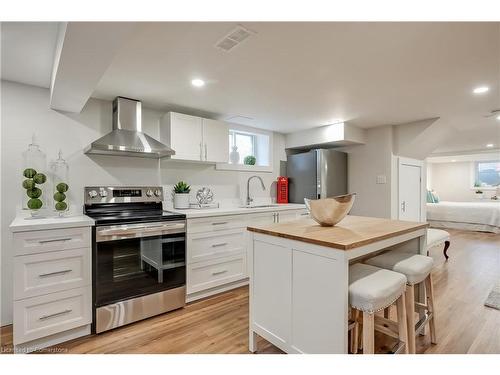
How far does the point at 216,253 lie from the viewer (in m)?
2.79

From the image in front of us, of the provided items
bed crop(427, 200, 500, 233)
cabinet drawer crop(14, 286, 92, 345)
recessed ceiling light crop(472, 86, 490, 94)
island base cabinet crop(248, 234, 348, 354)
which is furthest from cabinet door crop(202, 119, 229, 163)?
bed crop(427, 200, 500, 233)

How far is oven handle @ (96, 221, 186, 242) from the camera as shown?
2.06m

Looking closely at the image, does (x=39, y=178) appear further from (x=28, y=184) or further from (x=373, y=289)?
(x=373, y=289)

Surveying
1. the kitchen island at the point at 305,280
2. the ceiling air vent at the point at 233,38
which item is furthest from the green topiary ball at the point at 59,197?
the ceiling air vent at the point at 233,38

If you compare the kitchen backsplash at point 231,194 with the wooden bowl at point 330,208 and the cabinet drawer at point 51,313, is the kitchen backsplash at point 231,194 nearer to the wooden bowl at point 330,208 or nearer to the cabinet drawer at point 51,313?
the cabinet drawer at point 51,313

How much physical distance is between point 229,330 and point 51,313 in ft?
4.35

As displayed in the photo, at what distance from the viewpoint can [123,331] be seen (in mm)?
2102

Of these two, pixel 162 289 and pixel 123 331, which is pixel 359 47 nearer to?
pixel 162 289

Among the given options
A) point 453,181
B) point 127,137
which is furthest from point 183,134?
point 453,181

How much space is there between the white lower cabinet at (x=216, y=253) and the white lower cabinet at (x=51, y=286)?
894 millimetres

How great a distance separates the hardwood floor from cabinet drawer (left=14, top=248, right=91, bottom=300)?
0.46m
